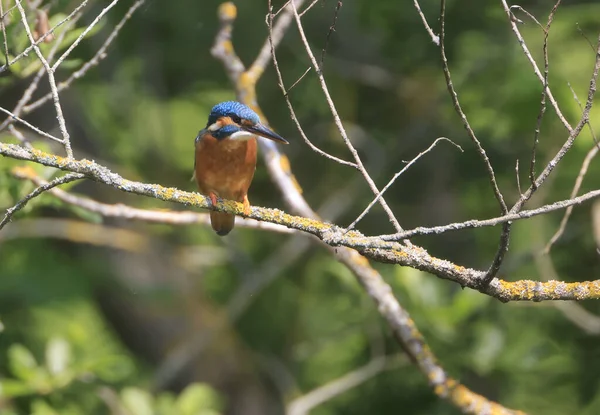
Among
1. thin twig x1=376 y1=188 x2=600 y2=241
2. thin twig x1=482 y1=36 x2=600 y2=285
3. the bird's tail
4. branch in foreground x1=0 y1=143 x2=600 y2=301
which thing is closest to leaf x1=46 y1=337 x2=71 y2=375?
the bird's tail

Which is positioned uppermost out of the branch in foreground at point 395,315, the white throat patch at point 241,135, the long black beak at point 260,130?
the white throat patch at point 241,135

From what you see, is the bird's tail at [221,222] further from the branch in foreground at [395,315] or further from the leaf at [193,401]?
the leaf at [193,401]

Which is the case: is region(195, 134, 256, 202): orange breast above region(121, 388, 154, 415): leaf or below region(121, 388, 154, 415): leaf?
above

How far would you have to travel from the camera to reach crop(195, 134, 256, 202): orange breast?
136 inches

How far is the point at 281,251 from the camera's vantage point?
18.0 ft

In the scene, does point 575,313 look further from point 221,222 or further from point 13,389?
point 13,389

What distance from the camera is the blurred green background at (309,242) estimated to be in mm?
4613

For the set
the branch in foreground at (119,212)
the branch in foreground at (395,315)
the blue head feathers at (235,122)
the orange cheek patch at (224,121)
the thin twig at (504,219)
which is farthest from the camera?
the orange cheek patch at (224,121)

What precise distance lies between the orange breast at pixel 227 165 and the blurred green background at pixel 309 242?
4.16 ft

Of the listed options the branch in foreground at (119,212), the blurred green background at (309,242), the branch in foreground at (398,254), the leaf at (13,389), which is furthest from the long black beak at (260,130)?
the leaf at (13,389)

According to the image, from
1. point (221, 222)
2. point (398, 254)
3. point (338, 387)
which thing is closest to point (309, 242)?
point (338, 387)

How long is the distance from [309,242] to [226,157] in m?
1.35

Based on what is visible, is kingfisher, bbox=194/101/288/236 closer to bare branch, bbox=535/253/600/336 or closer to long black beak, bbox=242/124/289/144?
long black beak, bbox=242/124/289/144

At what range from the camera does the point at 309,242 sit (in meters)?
4.70
